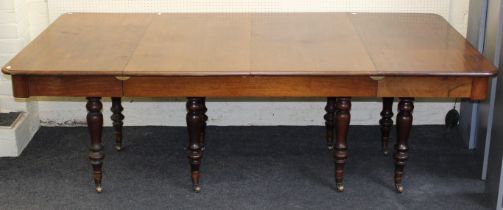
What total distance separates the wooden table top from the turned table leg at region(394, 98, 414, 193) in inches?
8.0

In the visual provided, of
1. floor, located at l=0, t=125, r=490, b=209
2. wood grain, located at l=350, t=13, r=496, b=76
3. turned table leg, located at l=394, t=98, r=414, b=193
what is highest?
wood grain, located at l=350, t=13, r=496, b=76

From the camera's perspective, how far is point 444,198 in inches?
135

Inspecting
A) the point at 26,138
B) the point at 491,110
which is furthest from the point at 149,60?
the point at 491,110

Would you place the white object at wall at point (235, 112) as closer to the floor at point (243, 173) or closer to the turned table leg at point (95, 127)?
the floor at point (243, 173)

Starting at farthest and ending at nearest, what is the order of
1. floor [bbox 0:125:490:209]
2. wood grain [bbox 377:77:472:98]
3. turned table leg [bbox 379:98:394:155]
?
turned table leg [bbox 379:98:394:155], floor [bbox 0:125:490:209], wood grain [bbox 377:77:472:98]

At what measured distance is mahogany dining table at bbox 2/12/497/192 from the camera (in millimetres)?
3047

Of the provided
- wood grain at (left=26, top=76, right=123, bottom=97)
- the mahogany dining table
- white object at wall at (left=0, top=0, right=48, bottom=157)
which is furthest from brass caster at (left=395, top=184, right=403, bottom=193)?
white object at wall at (left=0, top=0, right=48, bottom=157)

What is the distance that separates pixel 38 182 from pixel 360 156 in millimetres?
1581

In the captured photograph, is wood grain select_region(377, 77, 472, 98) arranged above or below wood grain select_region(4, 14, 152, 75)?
below

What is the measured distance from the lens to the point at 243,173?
368 cm

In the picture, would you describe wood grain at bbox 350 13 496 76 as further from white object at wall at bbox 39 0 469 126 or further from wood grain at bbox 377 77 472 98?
white object at wall at bbox 39 0 469 126

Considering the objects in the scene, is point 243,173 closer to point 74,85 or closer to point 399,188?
point 399,188

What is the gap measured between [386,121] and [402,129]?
57 centimetres

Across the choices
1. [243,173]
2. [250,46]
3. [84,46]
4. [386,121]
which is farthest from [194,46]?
[386,121]
